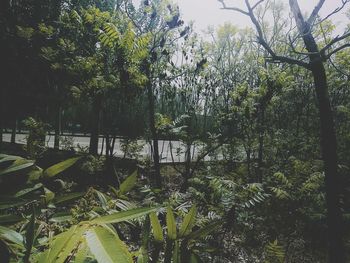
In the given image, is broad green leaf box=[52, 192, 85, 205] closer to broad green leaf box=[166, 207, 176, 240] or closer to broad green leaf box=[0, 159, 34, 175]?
broad green leaf box=[0, 159, 34, 175]

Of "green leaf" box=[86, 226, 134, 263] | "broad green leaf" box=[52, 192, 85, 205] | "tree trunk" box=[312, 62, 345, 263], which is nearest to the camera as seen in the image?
"green leaf" box=[86, 226, 134, 263]

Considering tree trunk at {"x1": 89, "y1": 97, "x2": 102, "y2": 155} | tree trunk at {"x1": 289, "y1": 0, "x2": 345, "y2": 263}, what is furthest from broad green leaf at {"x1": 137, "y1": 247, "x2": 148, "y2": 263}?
tree trunk at {"x1": 89, "y1": 97, "x2": 102, "y2": 155}

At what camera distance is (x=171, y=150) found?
9.51 meters

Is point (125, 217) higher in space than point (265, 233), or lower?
higher

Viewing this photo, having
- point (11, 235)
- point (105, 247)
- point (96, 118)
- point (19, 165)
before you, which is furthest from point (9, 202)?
point (96, 118)

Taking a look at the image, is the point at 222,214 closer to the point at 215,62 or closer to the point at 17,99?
the point at 215,62

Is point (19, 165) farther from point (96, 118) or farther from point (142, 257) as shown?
point (96, 118)

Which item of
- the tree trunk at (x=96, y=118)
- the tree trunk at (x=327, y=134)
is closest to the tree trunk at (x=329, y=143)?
the tree trunk at (x=327, y=134)

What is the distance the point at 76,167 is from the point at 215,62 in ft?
21.8

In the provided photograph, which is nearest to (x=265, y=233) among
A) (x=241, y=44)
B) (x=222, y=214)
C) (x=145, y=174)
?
(x=222, y=214)

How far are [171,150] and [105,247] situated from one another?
9.03 metres

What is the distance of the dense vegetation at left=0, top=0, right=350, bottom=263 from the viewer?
2.93ft

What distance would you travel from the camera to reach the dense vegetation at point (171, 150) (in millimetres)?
893

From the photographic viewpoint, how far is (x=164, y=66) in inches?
351
